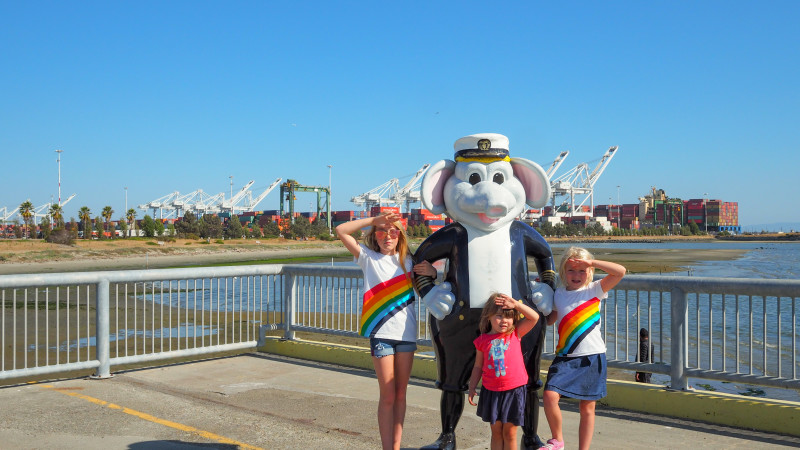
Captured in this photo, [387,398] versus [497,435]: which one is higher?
[387,398]

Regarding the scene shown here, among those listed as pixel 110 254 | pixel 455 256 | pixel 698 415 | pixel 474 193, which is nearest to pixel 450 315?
pixel 455 256

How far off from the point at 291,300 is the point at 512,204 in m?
3.80

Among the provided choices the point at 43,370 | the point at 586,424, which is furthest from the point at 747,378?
the point at 43,370

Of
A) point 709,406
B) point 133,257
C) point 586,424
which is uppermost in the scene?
point 586,424

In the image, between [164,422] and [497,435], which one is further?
[164,422]

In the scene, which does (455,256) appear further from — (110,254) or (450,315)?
(110,254)

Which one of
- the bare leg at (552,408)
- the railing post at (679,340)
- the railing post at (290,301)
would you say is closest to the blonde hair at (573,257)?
the bare leg at (552,408)

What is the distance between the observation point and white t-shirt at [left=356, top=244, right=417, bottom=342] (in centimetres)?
329

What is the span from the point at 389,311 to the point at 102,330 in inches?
137

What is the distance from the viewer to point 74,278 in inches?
214

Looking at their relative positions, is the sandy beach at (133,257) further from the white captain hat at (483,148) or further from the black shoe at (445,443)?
the black shoe at (445,443)

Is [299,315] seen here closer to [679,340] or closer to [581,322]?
[679,340]

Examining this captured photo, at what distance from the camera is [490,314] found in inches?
124

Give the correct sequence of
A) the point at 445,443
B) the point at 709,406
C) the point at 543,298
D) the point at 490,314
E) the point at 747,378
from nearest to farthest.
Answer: the point at 490,314 → the point at 543,298 → the point at 445,443 → the point at 747,378 → the point at 709,406
